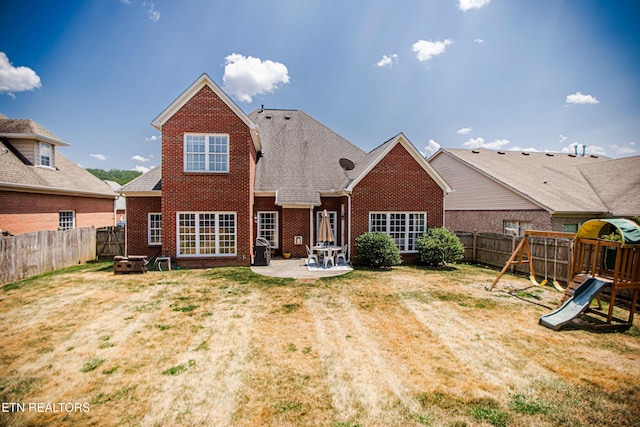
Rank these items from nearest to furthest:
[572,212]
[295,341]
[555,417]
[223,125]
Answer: [555,417], [295,341], [223,125], [572,212]

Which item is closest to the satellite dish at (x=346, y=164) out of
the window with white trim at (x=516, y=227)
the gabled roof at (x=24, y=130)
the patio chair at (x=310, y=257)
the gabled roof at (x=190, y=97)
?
the patio chair at (x=310, y=257)

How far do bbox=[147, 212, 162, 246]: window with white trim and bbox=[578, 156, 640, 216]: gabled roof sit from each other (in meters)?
25.4

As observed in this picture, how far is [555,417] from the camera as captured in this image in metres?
4.02

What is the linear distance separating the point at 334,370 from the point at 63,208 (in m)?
22.0

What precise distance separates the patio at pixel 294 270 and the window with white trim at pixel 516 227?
1132 centimetres

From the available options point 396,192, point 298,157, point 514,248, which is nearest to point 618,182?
point 514,248

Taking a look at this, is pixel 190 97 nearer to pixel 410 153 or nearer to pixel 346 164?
pixel 346 164

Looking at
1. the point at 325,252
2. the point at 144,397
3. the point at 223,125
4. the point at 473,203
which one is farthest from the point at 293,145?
the point at 144,397

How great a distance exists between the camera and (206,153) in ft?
45.4

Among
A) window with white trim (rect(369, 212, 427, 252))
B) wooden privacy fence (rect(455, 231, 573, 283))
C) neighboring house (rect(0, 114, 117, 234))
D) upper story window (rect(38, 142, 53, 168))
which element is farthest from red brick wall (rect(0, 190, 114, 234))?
A: wooden privacy fence (rect(455, 231, 573, 283))

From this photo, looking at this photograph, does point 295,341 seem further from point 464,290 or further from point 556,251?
point 556,251

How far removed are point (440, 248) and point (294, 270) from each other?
23.8 feet

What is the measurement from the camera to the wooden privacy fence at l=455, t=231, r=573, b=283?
11.0m

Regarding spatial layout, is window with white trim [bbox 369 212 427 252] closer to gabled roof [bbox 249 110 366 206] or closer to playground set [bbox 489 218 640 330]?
gabled roof [bbox 249 110 366 206]
